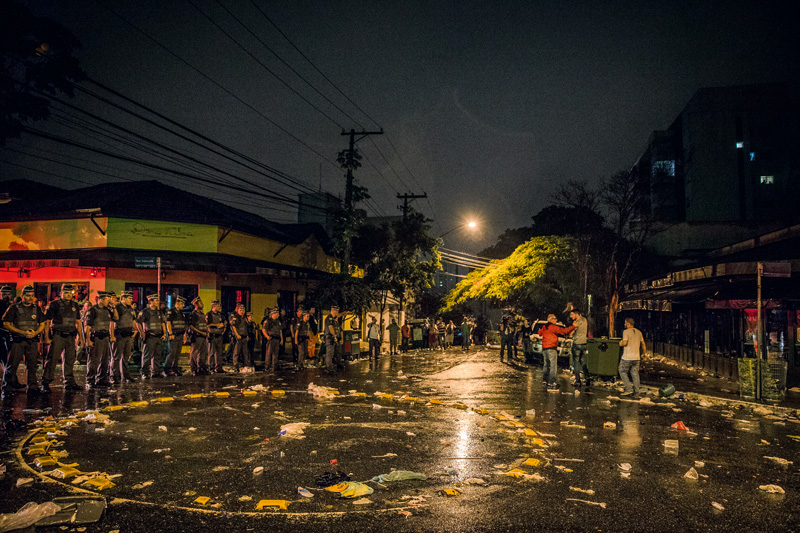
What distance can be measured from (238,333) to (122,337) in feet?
12.4

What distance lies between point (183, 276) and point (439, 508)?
17633 mm

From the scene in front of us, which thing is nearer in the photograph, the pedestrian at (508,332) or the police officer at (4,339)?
the police officer at (4,339)

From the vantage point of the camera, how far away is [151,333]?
14211 millimetres

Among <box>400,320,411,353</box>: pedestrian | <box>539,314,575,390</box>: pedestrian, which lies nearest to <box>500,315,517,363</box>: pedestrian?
<box>400,320,411,353</box>: pedestrian

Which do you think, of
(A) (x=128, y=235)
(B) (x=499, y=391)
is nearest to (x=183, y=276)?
(A) (x=128, y=235)

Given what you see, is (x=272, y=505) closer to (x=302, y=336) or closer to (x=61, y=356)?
(x=61, y=356)

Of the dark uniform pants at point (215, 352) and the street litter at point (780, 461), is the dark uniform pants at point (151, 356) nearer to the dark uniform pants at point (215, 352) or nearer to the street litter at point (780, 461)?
the dark uniform pants at point (215, 352)

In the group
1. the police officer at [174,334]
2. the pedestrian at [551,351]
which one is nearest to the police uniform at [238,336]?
the police officer at [174,334]

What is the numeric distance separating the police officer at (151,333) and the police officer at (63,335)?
2.03 meters

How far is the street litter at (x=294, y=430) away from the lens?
315 inches

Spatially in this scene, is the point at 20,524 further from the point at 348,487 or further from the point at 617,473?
the point at 617,473

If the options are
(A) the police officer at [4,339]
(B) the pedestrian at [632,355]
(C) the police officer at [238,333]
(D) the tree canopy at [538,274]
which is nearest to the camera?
(A) the police officer at [4,339]

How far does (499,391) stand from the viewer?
1325cm

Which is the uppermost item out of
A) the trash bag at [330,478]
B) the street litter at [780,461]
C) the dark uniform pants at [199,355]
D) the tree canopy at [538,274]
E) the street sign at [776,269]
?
the tree canopy at [538,274]
